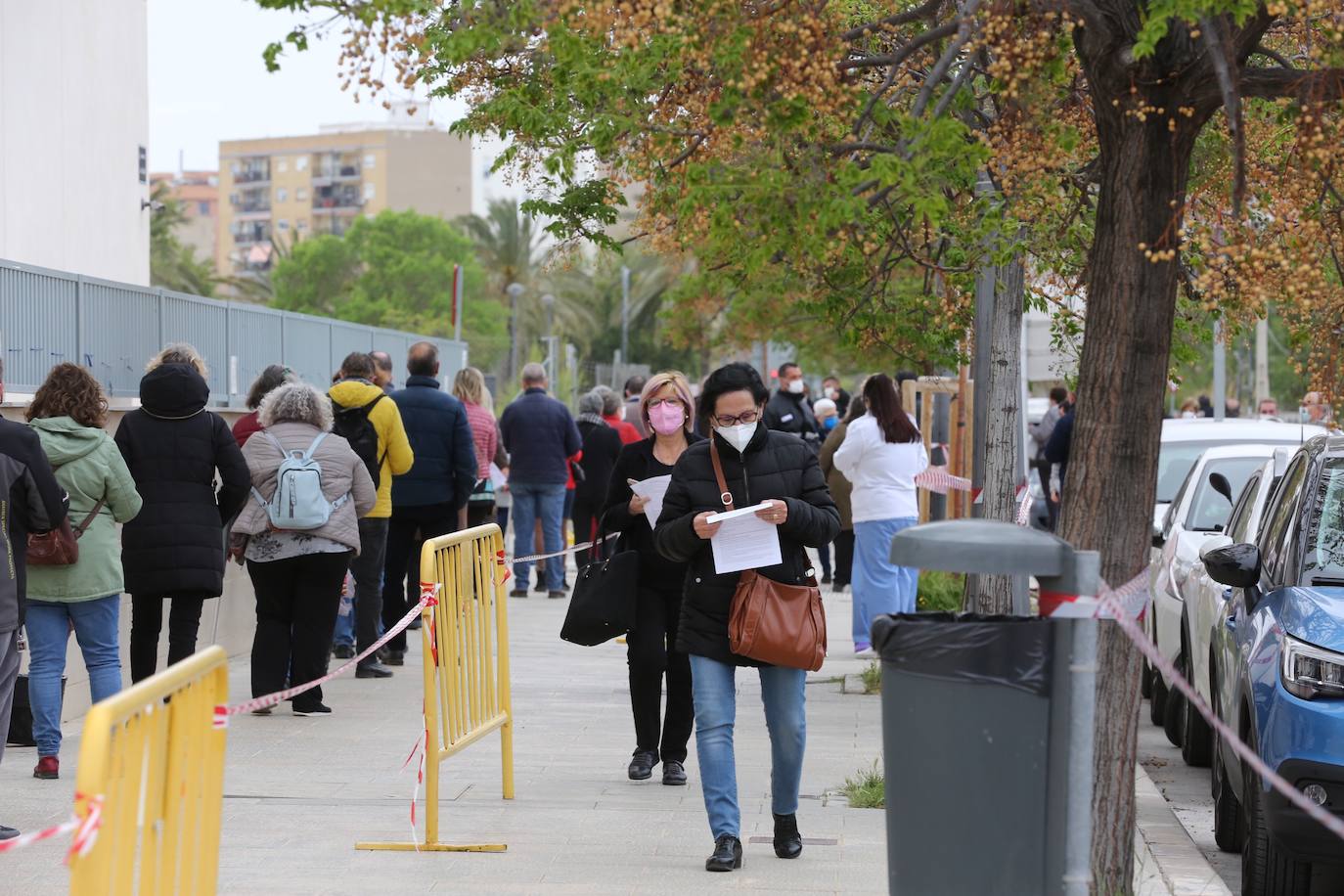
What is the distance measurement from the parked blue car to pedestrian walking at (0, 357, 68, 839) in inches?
181

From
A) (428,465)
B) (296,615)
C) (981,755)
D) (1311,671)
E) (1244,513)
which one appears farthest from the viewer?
(428,465)

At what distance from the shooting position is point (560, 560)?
17797mm

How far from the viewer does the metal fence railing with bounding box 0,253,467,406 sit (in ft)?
32.9

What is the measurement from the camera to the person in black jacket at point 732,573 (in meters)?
6.57

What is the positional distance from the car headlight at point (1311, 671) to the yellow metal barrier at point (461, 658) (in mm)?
2905

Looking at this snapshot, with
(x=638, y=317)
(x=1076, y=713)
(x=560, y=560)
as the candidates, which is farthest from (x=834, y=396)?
(x=638, y=317)

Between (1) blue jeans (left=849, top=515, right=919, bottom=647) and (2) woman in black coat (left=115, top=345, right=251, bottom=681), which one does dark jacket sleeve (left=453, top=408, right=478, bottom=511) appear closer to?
(1) blue jeans (left=849, top=515, right=919, bottom=647)

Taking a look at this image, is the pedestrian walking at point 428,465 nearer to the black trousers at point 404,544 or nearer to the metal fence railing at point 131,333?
the black trousers at point 404,544

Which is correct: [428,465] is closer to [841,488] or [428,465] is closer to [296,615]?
[296,615]

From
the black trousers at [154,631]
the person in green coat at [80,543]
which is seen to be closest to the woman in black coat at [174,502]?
the black trousers at [154,631]

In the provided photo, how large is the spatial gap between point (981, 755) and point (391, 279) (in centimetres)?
9334

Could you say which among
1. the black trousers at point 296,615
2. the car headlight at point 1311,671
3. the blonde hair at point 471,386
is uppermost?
the blonde hair at point 471,386

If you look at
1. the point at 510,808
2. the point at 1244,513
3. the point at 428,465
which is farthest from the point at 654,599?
the point at 428,465

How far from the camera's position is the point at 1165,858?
283 inches
